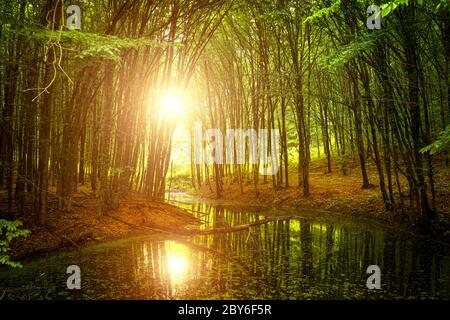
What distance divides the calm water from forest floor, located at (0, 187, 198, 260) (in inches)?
21.7

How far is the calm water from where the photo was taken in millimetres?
4859

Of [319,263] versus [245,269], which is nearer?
[245,269]

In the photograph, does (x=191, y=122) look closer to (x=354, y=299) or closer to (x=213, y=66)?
(x=213, y=66)

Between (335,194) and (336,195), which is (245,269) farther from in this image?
(335,194)

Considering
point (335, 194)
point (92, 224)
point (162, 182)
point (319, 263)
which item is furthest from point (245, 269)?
point (335, 194)

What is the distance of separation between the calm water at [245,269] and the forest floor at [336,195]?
2.38 m

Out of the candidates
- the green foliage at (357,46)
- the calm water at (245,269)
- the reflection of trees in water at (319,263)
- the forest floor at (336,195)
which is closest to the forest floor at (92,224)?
the calm water at (245,269)

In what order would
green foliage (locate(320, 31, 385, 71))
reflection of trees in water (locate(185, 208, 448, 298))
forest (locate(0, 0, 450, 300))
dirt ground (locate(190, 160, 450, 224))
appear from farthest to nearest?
dirt ground (locate(190, 160, 450, 224)), green foliage (locate(320, 31, 385, 71)), forest (locate(0, 0, 450, 300)), reflection of trees in water (locate(185, 208, 448, 298))

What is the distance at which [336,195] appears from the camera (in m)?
14.9

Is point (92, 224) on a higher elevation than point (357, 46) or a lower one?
lower

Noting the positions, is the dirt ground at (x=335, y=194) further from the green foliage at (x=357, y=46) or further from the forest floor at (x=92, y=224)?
the forest floor at (x=92, y=224)

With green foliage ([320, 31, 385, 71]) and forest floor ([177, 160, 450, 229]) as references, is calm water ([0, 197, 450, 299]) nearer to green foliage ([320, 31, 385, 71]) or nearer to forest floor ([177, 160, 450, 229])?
forest floor ([177, 160, 450, 229])

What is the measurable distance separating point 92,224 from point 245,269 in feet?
15.3

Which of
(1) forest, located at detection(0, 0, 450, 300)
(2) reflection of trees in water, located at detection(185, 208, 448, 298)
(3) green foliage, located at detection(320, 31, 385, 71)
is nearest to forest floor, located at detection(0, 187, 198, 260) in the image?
(1) forest, located at detection(0, 0, 450, 300)
